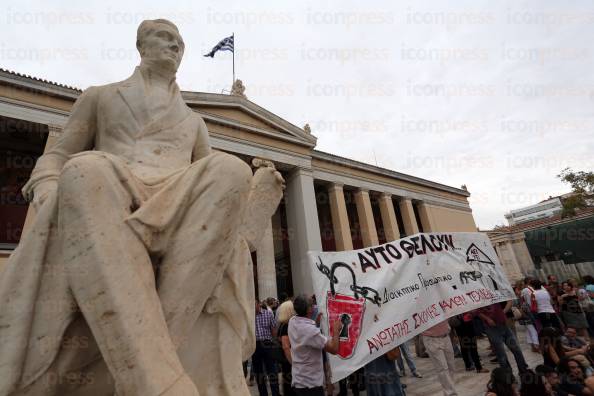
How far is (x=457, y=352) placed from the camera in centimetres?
916

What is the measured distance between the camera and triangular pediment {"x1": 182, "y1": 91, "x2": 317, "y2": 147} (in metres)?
16.2

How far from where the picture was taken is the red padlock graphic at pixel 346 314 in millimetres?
4543

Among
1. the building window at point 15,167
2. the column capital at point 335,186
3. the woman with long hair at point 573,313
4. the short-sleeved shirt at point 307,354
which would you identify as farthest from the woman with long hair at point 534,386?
the column capital at point 335,186

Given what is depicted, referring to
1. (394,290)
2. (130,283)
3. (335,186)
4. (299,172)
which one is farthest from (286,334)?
(335,186)

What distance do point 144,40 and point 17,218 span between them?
14.0m

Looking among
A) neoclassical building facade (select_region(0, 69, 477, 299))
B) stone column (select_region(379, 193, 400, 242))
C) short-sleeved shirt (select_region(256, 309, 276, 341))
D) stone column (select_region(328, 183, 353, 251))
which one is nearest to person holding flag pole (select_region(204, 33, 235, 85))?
neoclassical building facade (select_region(0, 69, 477, 299))

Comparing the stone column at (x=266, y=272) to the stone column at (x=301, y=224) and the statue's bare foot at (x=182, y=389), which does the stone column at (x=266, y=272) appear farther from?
the statue's bare foot at (x=182, y=389)

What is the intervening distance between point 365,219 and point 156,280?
20303mm

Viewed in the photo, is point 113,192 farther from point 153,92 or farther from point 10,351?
point 153,92

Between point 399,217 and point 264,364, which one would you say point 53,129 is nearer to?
point 264,364

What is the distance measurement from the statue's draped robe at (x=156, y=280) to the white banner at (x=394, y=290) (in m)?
3.21

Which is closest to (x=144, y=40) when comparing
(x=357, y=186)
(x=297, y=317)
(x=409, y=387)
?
(x=297, y=317)

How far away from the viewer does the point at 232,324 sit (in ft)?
5.09

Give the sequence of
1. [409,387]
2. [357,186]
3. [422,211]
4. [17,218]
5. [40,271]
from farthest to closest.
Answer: [422,211]
[357,186]
[17,218]
[409,387]
[40,271]
